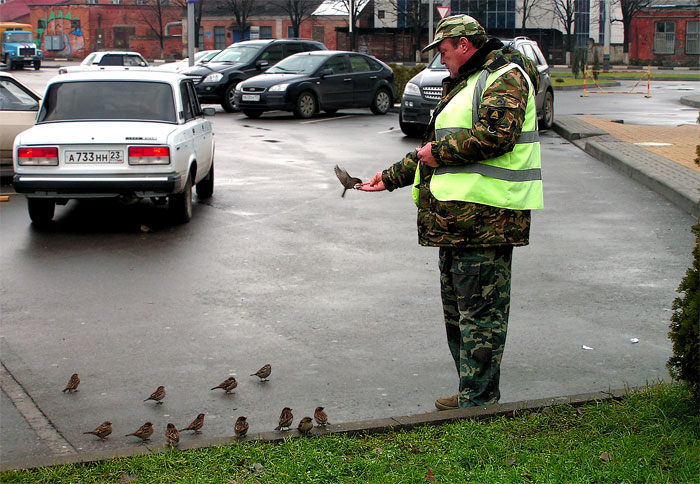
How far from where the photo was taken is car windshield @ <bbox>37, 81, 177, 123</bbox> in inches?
435

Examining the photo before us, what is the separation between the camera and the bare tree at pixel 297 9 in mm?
72637

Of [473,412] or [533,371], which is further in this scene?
[533,371]

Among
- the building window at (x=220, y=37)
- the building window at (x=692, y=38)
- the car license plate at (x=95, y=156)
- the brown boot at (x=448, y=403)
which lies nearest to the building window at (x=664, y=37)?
the building window at (x=692, y=38)

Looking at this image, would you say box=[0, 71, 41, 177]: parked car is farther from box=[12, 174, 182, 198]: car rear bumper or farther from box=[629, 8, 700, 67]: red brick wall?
box=[629, 8, 700, 67]: red brick wall

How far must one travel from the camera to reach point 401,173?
16.6 ft

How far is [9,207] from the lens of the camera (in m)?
12.2

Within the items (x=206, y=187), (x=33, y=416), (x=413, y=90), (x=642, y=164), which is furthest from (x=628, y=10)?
(x=33, y=416)

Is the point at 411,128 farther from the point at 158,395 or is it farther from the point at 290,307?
the point at 158,395

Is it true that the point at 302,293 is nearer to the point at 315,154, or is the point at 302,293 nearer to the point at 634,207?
the point at 634,207

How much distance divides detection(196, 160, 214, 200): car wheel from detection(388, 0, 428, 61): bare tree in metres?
55.4

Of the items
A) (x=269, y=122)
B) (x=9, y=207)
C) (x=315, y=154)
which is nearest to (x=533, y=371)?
(x=9, y=207)

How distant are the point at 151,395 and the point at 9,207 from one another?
24.7 feet

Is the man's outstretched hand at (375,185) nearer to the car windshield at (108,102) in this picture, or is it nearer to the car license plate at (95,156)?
the car license plate at (95,156)

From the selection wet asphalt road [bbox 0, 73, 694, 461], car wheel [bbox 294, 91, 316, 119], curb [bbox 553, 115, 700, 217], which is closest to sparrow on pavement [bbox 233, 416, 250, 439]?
wet asphalt road [bbox 0, 73, 694, 461]
